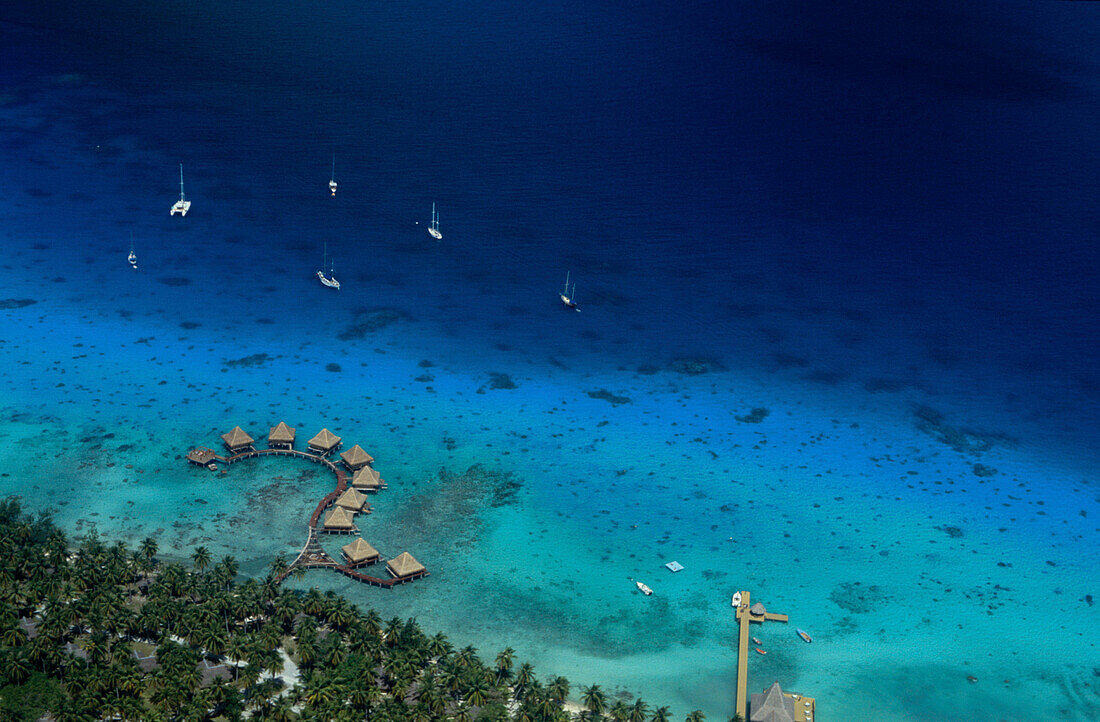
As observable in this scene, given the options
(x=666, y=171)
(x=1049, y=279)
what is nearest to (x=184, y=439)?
(x=666, y=171)

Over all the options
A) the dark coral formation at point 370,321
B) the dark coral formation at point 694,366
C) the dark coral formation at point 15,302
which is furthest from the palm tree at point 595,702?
the dark coral formation at point 15,302

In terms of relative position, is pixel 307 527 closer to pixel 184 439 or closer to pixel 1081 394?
pixel 184 439

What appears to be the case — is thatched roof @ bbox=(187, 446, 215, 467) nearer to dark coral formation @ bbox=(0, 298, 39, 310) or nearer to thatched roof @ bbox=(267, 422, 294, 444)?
thatched roof @ bbox=(267, 422, 294, 444)

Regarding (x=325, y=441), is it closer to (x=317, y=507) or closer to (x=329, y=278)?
(x=317, y=507)

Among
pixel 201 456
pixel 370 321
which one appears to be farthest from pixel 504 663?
pixel 370 321

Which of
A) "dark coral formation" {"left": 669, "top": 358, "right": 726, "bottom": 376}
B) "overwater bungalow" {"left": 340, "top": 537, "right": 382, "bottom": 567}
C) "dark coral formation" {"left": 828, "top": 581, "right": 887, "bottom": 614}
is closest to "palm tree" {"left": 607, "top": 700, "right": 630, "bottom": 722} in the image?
"overwater bungalow" {"left": 340, "top": 537, "right": 382, "bottom": 567}

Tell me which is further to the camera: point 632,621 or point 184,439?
point 184,439
